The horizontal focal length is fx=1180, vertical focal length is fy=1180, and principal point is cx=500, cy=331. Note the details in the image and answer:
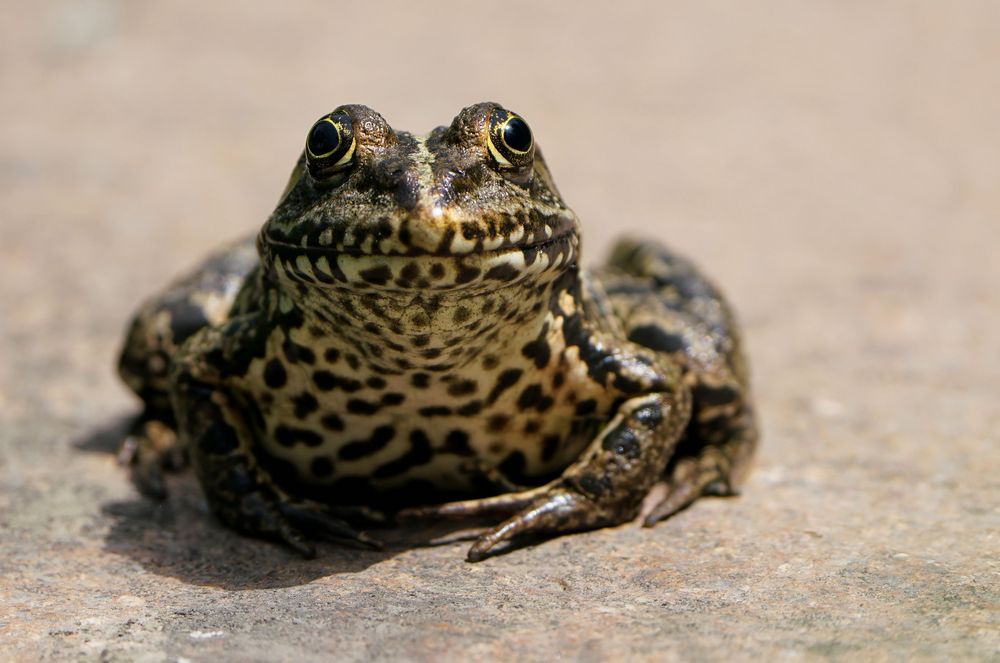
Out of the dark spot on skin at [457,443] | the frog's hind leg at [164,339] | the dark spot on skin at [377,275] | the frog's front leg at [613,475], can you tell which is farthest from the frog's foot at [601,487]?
the frog's hind leg at [164,339]

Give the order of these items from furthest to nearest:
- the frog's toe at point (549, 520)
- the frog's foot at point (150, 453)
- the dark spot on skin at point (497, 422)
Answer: the frog's foot at point (150, 453)
the dark spot on skin at point (497, 422)
the frog's toe at point (549, 520)

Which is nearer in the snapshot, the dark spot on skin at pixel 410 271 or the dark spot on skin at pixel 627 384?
the dark spot on skin at pixel 410 271

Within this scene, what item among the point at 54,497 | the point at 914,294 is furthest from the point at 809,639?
the point at 914,294

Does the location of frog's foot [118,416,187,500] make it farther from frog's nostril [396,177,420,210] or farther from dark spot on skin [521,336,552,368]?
frog's nostril [396,177,420,210]

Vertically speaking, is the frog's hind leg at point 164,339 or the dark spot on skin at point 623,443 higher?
the frog's hind leg at point 164,339

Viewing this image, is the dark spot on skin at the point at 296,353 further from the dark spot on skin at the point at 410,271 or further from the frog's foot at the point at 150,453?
the frog's foot at the point at 150,453

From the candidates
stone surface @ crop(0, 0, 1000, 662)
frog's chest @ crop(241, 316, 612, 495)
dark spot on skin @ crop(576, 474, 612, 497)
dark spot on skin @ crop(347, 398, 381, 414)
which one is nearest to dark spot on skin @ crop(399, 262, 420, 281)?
frog's chest @ crop(241, 316, 612, 495)

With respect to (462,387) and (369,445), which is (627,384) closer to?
(462,387)

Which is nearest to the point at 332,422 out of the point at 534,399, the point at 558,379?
the point at 534,399
